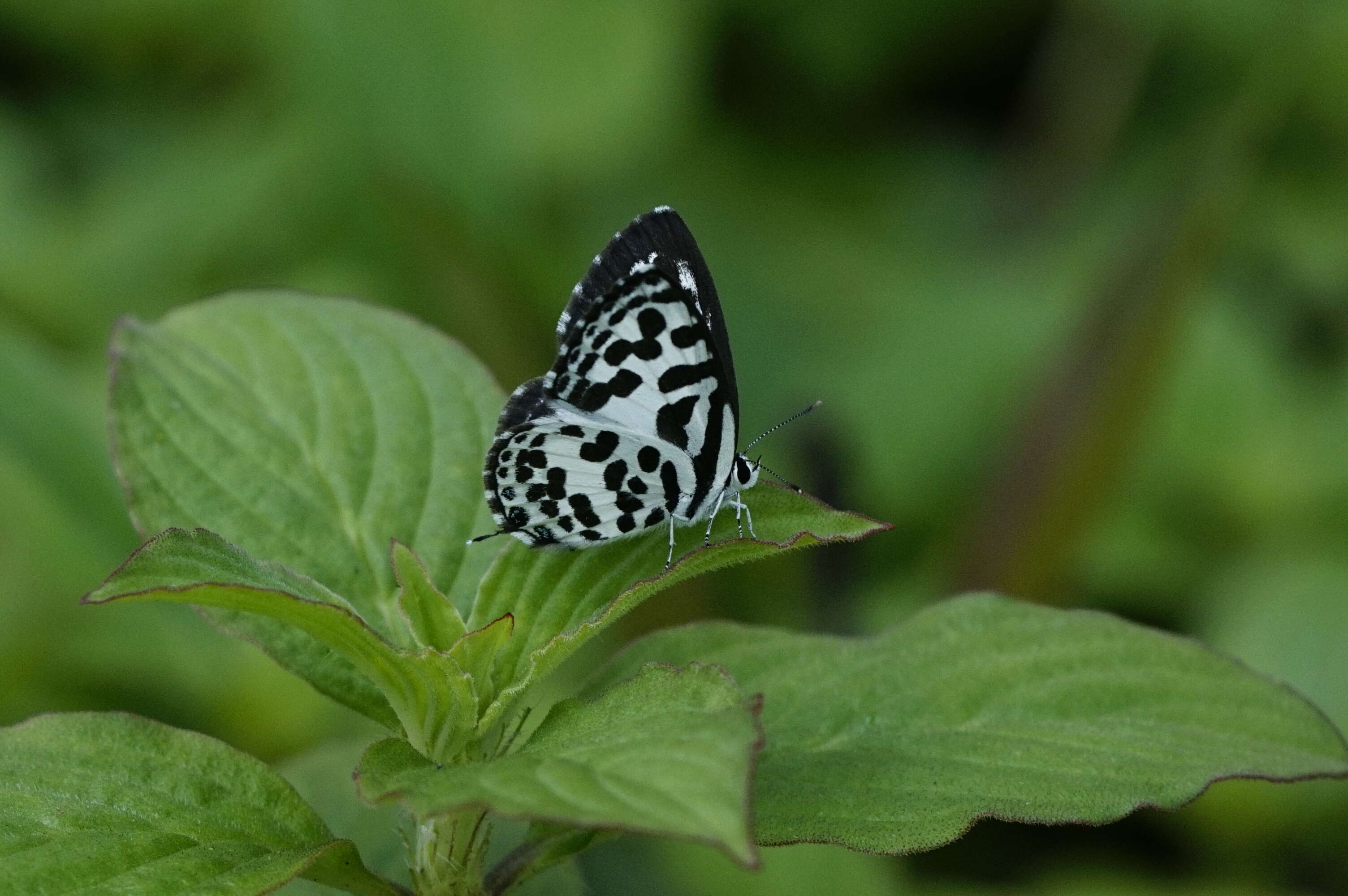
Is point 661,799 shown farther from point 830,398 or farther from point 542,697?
point 830,398

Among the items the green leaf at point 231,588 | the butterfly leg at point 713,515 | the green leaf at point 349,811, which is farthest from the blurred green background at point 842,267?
the green leaf at point 231,588

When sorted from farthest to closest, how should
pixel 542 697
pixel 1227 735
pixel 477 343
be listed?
A: 1. pixel 477 343
2. pixel 542 697
3. pixel 1227 735

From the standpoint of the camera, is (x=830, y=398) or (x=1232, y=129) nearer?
(x=1232, y=129)

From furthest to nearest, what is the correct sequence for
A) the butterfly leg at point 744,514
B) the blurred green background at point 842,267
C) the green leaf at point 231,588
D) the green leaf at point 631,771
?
the blurred green background at point 842,267 < the butterfly leg at point 744,514 < the green leaf at point 231,588 < the green leaf at point 631,771

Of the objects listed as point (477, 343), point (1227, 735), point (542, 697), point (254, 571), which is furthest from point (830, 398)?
point (254, 571)

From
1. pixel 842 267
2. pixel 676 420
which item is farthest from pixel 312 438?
pixel 842 267

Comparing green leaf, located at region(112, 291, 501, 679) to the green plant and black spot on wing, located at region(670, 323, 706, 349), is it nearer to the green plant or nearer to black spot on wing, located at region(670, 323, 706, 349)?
the green plant

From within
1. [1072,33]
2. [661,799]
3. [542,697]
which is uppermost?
[1072,33]

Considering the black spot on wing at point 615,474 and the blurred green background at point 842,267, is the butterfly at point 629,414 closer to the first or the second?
the black spot on wing at point 615,474
